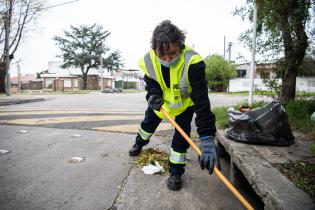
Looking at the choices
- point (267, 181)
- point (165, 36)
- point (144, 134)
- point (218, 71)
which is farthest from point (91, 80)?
point (267, 181)

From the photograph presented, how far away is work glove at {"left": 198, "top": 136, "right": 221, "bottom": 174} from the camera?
204 cm

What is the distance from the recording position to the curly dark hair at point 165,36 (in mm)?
2193

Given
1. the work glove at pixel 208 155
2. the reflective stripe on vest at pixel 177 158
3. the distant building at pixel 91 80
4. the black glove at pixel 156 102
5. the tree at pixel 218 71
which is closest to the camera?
the work glove at pixel 208 155

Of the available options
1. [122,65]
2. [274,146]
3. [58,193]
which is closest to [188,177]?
[274,146]

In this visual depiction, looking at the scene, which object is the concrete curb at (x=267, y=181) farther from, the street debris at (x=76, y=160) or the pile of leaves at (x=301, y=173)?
the street debris at (x=76, y=160)

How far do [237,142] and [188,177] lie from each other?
0.68 meters

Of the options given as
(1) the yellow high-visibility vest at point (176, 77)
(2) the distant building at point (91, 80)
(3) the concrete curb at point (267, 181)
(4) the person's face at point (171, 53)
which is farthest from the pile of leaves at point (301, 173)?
(2) the distant building at point (91, 80)

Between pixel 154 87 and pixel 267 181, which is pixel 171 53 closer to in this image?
pixel 154 87

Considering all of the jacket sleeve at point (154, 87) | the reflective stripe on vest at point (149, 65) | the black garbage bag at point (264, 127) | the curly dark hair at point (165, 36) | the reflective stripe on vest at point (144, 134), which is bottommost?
the reflective stripe on vest at point (144, 134)

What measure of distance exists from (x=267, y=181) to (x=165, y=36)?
1352 mm

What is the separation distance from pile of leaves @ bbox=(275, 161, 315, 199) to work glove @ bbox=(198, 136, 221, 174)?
0.52 m

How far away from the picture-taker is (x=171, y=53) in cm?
228

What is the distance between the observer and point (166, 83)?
2533 mm

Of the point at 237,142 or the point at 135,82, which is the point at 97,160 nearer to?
the point at 237,142
